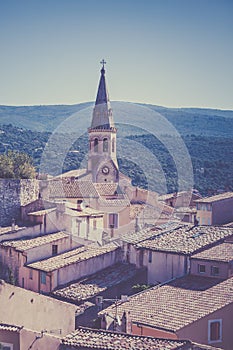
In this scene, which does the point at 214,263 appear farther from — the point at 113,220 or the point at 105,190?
the point at 105,190

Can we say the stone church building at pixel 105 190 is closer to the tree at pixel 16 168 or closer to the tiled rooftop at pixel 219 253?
the tree at pixel 16 168

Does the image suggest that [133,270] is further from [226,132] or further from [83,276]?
[226,132]

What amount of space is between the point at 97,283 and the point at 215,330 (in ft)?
19.4

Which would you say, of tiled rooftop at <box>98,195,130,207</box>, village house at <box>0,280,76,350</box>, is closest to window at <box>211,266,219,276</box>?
village house at <box>0,280,76,350</box>

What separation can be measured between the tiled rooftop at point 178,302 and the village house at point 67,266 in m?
3.91

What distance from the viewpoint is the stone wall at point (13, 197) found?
25281 millimetres

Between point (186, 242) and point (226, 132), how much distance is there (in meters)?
53.9

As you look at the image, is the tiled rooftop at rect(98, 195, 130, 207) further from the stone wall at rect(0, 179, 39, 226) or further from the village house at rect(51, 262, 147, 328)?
the village house at rect(51, 262, 147, 328)

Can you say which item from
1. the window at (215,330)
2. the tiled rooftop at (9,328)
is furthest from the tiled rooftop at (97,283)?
the tiled rooftop at (9,328)

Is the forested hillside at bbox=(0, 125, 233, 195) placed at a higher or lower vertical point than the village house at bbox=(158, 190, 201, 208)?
higher

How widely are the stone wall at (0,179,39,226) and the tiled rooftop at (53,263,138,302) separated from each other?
18.8 feet

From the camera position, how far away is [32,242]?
22594 mm

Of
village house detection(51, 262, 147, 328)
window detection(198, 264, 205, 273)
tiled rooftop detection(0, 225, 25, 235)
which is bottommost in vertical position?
village house detection(51, 262, 147, 328)

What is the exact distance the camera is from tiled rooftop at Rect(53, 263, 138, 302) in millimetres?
19531
